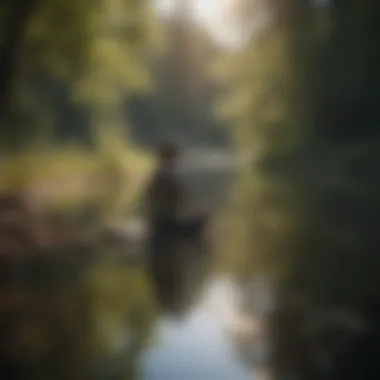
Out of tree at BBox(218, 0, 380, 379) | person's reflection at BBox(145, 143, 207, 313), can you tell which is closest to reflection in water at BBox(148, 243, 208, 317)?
person's reflection at BBox(145, 143, 207, 313)

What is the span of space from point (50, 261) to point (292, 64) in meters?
0.61

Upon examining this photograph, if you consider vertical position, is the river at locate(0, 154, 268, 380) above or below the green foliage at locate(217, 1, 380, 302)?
below

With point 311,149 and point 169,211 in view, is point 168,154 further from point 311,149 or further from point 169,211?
point 311,149

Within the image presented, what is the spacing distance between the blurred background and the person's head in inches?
0.5

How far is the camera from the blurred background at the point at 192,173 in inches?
59.3

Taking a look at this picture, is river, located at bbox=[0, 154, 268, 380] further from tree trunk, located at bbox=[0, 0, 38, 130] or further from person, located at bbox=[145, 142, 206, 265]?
tree trunk, located at bbox=[0, 0, 38, 130]

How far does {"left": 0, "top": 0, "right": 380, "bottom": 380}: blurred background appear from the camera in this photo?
151cm

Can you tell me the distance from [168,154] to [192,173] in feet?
0.20

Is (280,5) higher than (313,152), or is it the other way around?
(280,5)

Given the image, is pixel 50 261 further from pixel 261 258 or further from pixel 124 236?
pixel 261 258

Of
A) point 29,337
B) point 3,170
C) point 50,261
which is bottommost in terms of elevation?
point 29,337

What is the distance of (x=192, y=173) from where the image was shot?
5.00ft

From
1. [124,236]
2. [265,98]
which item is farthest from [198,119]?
[124,236]

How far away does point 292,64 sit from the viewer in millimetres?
1533
